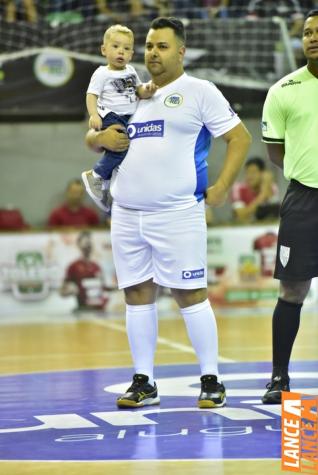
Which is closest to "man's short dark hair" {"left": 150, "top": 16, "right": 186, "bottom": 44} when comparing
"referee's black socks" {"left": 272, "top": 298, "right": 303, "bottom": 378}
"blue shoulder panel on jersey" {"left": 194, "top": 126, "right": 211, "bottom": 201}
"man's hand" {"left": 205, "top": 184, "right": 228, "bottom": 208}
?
"blue shoulder panel on jersey" {"left": 194, "top": 126, "right": 211, "bottom": 201}

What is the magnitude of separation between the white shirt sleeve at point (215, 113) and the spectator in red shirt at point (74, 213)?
8176mm

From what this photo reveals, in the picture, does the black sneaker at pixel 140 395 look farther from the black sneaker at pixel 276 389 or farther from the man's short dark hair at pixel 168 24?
the man's short dark hair at pixel 168 24

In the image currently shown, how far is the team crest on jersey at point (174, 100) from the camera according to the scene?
6.48 meters

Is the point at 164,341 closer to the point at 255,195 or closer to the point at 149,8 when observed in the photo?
the point at 255,195

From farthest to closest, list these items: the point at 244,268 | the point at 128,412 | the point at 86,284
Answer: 1. the point at 244,268
2. the point at 86,284
3. the point at 128,412

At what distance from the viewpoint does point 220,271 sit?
14430mm

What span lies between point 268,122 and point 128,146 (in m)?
0.82

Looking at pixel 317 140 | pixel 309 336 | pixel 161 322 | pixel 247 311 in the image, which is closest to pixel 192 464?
pixel 317 140

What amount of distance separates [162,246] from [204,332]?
55cm

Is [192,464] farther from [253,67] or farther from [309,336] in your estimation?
[253,67]

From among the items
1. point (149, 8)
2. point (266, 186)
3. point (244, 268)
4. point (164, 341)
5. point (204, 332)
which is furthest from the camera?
point (149, 8)

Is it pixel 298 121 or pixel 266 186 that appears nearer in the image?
pixel 298 121

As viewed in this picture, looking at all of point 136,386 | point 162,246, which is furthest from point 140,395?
point 162,246

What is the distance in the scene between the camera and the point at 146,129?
6.53 metres
